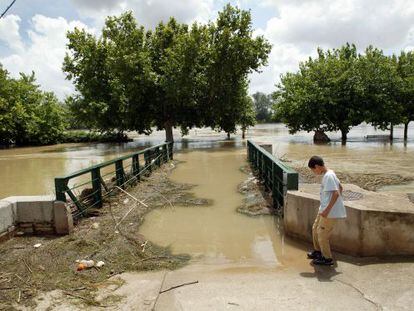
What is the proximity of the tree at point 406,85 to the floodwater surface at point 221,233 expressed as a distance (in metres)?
30.7

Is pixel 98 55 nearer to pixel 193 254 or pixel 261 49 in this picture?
pixel 261 49

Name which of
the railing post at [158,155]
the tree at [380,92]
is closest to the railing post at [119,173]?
the railing post at [158,155]

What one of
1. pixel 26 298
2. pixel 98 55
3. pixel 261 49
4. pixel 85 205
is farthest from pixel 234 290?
pixel 98 55

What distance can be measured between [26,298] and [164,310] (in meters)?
1.87

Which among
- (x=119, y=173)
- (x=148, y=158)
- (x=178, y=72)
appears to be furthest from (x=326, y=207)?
(x=178, y=72)

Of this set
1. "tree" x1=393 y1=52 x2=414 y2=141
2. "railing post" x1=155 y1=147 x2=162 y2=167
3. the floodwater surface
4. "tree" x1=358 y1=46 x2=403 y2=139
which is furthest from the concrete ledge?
"tree" x1=393 y1=52 x2=414 y2=141

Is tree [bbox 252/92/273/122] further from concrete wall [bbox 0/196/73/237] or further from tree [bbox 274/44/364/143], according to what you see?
concrete wall [bbox 0/196/73/237]

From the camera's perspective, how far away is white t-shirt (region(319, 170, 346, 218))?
5492mm

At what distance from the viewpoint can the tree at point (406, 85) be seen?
3600 centimetres

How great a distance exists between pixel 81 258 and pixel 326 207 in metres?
4.01

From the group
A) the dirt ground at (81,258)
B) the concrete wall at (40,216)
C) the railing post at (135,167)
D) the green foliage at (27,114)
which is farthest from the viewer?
the green foliage at (27,114)

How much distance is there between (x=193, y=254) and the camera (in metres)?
6.78

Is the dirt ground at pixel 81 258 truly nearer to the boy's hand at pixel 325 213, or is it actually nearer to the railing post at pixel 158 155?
the boy's hand at pixel 325 213

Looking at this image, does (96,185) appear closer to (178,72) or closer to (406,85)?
(178,72)
